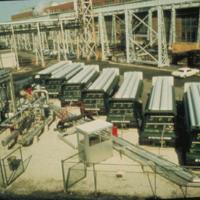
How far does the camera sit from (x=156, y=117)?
23.2 meters

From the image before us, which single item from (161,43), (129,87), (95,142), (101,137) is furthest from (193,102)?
(161,43)

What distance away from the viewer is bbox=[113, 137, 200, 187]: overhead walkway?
17844mm

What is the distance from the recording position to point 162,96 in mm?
26875

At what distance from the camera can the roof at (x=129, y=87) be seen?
2819 cm

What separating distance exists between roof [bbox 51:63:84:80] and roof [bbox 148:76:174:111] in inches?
489

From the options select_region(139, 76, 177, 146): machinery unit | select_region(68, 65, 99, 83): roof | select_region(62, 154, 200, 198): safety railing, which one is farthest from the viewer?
select_region(68, 65, 99, 83): roof

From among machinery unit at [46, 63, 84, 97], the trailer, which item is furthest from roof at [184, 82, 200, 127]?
machinery unit at [46, 63, 84, 97]

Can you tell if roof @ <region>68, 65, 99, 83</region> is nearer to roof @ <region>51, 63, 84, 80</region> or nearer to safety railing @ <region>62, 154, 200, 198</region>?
roof @ <region>51, 63, 84, 80</region>

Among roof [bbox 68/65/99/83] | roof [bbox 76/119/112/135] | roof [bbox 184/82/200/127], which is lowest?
roof [bbox 76/119/112/135]

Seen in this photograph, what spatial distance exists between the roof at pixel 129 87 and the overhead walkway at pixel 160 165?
5670mm

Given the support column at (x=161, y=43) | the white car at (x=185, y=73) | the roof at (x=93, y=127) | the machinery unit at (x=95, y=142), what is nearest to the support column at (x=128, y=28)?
the support column at (x=161, y=43)

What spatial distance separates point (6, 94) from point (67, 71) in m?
10.2

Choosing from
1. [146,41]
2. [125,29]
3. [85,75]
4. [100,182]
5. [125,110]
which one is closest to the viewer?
[100,182]

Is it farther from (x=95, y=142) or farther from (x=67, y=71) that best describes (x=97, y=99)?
(x=67, y=71)
